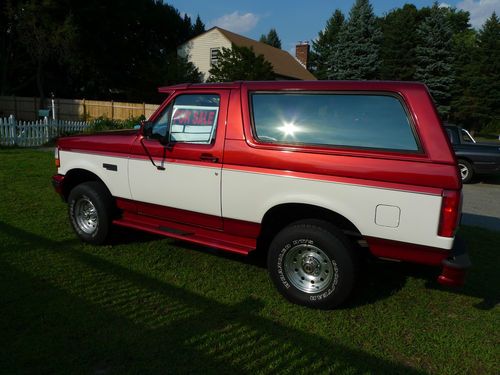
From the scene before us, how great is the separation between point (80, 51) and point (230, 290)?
33.5 metres

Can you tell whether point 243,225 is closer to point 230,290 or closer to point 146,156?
point 230,290

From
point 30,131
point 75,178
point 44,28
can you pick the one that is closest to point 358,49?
point 44,28

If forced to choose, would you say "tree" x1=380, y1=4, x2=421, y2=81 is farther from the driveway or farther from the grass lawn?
the grass lawn

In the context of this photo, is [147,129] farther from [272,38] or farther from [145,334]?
[272,38]

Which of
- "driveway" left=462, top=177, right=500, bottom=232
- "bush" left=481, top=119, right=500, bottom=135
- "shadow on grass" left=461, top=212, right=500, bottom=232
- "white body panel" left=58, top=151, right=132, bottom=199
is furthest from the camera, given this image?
"bush" left=481, top=119, right=500, bottom=135

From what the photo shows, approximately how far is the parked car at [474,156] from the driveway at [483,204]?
0.45m

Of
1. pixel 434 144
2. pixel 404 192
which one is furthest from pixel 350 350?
pixel 434 144

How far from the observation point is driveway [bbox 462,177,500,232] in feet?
24.2

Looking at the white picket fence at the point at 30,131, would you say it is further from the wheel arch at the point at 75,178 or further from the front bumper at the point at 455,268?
the front bumper at the point at 455,268

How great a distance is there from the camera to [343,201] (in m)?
3.54

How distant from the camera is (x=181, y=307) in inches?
149

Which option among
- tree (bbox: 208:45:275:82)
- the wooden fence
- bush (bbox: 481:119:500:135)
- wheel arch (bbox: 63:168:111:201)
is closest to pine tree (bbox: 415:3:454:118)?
bush (bbox: 481:119:500:135)

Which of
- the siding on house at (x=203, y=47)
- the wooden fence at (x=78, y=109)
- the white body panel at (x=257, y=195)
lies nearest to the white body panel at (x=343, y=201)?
the white body panel at (x=257, y=195)

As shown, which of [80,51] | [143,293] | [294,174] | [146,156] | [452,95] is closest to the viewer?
[294,174]
